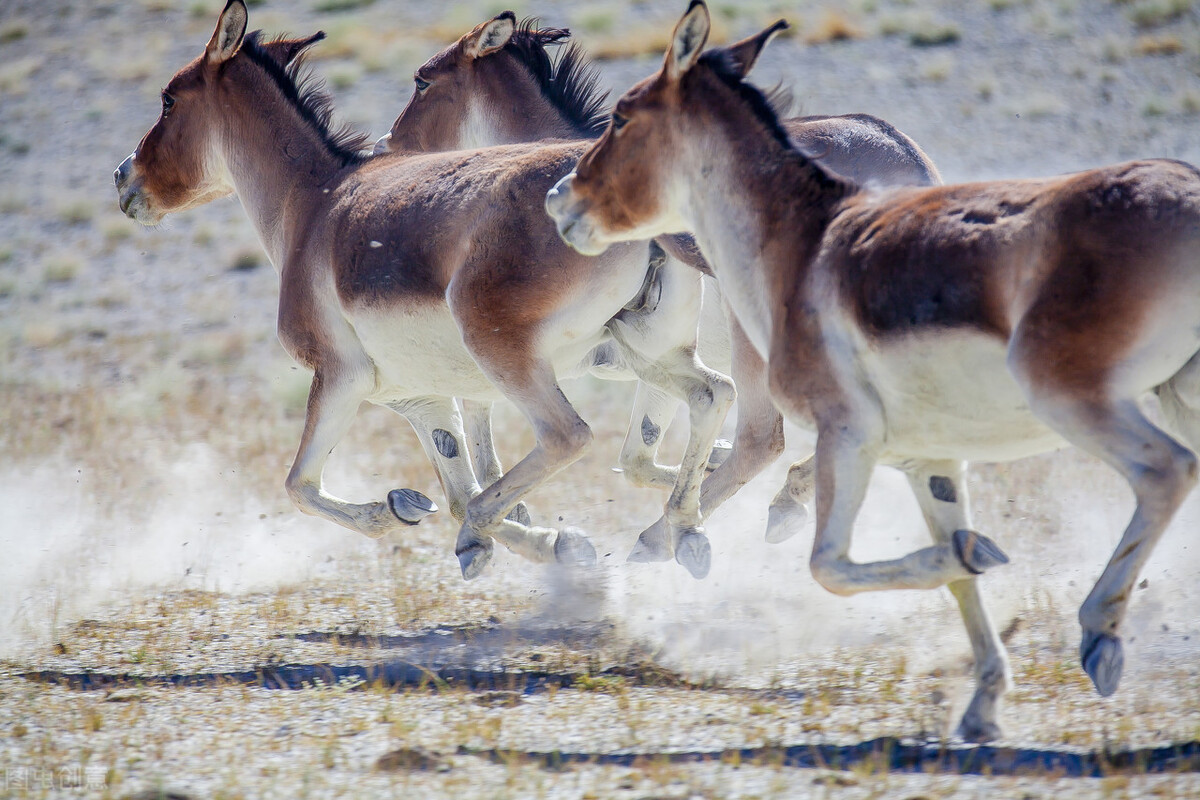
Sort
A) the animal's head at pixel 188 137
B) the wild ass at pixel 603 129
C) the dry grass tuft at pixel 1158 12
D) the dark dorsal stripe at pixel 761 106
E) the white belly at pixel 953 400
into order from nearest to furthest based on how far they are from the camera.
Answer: the white belly at pixel 953 400 < the dark dorsal stripe at pixel 761 106 < the wild ass at pixel 603 129 < the animal's head at pixel 188 137 < the dry grass tuft at pixel 1158 12

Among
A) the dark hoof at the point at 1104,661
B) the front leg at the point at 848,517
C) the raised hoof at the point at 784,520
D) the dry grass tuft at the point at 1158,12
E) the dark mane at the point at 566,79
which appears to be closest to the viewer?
the dark hoof at the point at 1104,661

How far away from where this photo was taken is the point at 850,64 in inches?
1026

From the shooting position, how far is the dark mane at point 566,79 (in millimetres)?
8609

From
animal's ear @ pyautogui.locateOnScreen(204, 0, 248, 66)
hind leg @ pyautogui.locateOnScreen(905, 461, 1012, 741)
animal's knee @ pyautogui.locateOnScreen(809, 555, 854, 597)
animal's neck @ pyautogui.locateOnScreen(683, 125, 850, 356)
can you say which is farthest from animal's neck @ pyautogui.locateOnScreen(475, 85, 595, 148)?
animal's knee @ pyautogui.locateOnScreen(809, 555, 854, 597)

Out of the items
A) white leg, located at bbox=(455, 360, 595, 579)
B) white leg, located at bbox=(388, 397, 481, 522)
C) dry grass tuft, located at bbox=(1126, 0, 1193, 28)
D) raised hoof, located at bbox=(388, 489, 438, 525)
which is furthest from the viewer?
dry grass tuft, located at bbox=(1126, 0, 1193, 28)

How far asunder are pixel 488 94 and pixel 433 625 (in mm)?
3736

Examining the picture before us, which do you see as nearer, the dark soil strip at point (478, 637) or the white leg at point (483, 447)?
the dark soil strip at point (478, 637)

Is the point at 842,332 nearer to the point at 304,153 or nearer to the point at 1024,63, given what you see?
the point at 304,153

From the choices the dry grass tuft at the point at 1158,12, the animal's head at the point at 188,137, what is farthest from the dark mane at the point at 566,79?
the dry grass tuft at the point at 1158,12

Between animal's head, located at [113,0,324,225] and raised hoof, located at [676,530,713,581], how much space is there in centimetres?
378

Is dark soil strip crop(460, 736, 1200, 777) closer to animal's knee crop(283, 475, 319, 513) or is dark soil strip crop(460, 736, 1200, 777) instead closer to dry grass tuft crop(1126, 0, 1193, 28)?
animal's knee crop(283, 475, 319, 513)

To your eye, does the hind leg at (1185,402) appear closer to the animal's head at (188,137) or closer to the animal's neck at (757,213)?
the animal's neck at (757,213)

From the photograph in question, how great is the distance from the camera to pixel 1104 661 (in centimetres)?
436

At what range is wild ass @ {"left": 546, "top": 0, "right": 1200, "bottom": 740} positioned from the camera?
418cm
